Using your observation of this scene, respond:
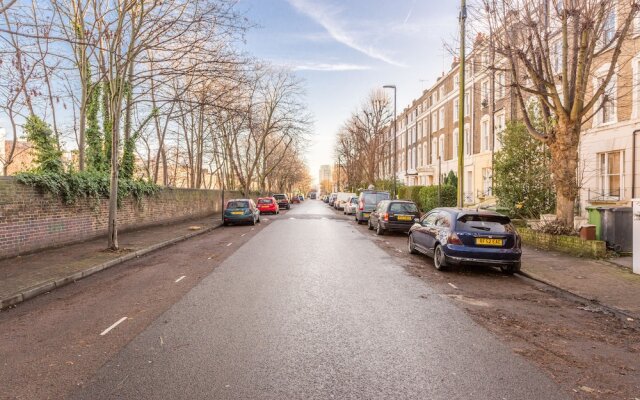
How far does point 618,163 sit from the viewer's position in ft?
55.7

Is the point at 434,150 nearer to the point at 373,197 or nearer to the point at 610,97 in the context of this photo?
the point at 373,197

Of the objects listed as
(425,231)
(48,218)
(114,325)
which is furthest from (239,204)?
(114,325)

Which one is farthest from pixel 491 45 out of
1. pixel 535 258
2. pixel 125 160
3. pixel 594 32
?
pixel 125 160

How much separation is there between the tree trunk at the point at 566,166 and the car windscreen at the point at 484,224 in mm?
3813

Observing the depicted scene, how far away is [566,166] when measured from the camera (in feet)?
38.5

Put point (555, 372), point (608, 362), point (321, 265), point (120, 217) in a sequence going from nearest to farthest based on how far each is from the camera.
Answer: point (555, 372)
point (608, 362)
point (321, 265)
point (120, 217)

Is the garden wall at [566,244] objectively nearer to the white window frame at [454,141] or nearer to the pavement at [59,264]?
the pavement at [59,264]

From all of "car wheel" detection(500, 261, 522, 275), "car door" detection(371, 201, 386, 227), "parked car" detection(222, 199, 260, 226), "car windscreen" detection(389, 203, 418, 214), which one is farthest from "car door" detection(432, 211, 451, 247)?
"parked car" detection(222, 199, 260, 226)

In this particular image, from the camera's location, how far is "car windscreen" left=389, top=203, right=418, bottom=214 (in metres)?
17.4

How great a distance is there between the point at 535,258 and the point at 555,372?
774cm

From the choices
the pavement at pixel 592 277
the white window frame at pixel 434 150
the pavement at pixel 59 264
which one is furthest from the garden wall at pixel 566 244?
the white window frame at pixel 434 150

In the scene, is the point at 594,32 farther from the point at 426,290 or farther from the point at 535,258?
the point at 426,290

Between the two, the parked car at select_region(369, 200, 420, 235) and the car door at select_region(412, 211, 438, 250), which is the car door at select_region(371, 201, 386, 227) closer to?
the parked car at select_region(369, 200, 420, 235)

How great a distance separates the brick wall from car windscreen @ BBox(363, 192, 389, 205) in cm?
1129
